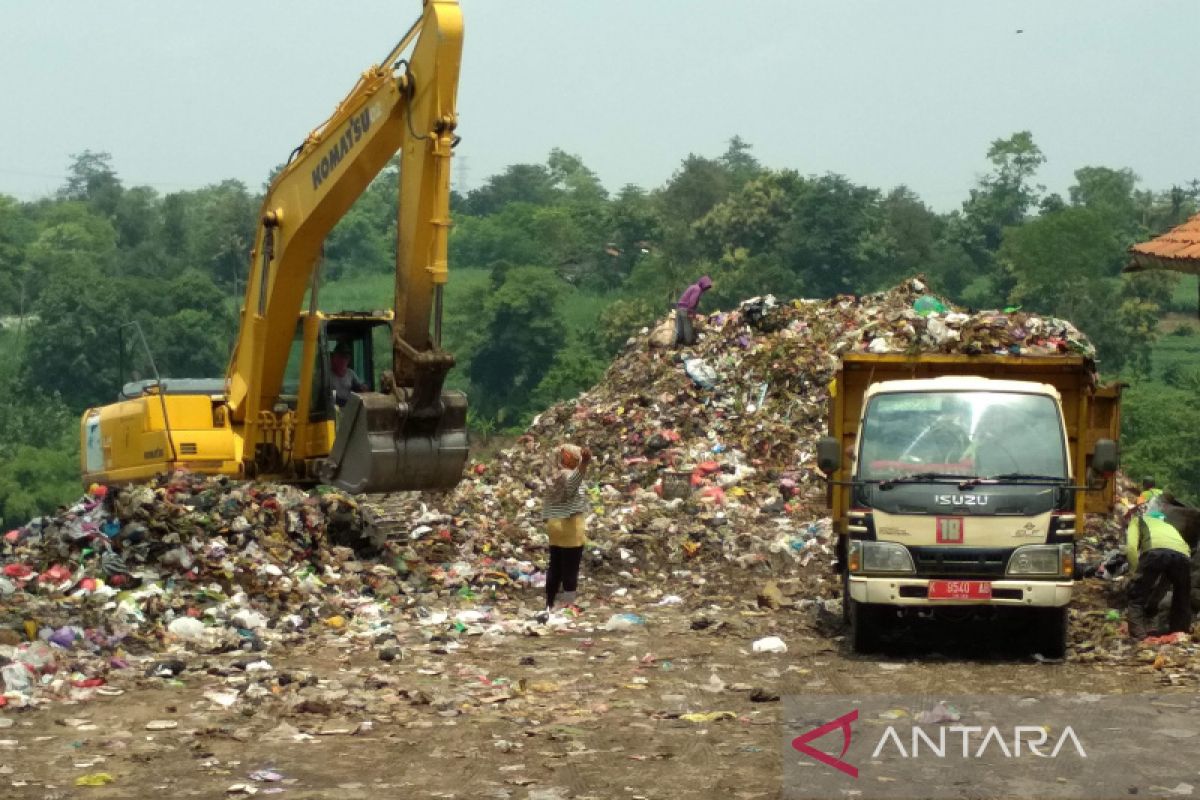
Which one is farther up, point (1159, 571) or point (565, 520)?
point (565, 520)

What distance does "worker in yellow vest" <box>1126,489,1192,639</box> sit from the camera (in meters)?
12.4

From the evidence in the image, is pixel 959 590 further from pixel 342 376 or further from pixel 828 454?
pixel 342 376

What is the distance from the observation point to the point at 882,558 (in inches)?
462

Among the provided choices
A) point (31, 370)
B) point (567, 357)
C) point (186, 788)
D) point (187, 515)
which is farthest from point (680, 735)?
point (31, 370)

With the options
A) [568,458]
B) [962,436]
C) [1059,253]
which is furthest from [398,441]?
[1059,253]

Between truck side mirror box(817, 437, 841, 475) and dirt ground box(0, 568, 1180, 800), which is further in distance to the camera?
truck side mirror box(817, 437, 841, 475)

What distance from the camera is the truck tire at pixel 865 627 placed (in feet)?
39.4

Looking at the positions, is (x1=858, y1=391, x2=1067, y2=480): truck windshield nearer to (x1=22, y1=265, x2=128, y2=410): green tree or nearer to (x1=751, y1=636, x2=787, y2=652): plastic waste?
(x1=751, y1=636, x2=787, y2=652): plastic waste

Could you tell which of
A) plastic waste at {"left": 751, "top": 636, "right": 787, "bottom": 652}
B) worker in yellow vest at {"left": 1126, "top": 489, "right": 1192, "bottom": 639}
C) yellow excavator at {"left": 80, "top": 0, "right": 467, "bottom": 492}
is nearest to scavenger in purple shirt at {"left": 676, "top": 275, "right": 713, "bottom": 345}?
yellow excavator at {"left": 80, "top": 0, "right": 467, "bottom": 492}

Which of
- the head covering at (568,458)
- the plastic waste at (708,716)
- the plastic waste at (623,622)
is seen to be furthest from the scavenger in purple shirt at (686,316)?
the plastic waste at (708,716)

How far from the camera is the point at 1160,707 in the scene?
397 inches

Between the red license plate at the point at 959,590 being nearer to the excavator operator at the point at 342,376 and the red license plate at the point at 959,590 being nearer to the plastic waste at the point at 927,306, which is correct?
the excavator operator at the point at 342,376

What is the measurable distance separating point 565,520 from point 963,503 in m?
3.43

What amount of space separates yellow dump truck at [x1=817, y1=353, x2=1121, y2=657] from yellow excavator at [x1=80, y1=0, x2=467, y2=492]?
324 centimetres
